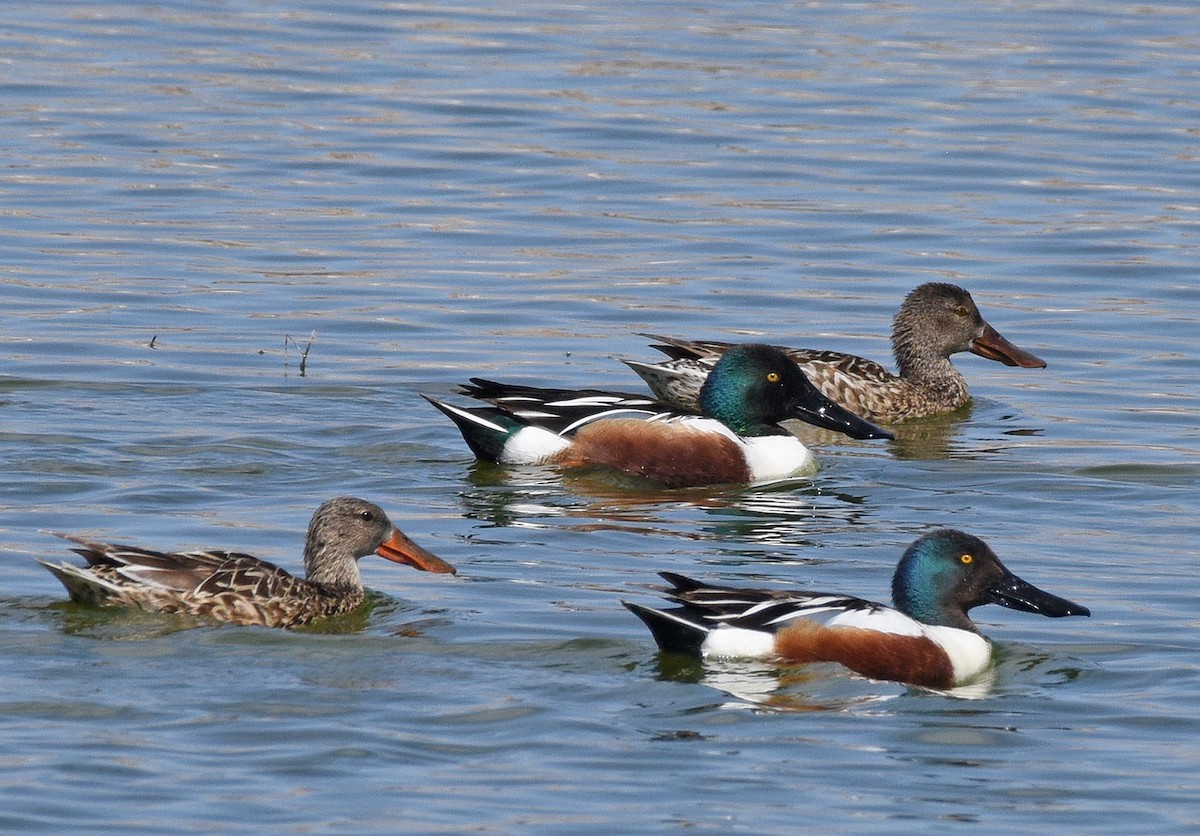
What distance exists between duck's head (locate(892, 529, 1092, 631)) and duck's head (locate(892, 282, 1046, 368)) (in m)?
5.82

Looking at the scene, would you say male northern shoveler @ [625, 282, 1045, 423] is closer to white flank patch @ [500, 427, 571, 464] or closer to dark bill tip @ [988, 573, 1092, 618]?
white flank patch @ [500, 427, 571, 464]

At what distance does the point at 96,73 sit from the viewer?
76.9ft

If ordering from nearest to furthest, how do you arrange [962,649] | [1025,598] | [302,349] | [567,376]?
[962,649] < [1025,598] < [567,376] < [302,349]

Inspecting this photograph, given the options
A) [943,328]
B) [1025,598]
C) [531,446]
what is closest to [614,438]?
[531,446]

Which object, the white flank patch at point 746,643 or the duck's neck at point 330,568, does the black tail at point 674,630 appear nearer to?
the white flank patch at point 746,643

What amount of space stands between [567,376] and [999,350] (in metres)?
2.86

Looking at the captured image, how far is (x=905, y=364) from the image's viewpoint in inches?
599

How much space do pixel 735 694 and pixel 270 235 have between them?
32.6ft

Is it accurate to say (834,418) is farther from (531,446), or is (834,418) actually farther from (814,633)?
(814,633)

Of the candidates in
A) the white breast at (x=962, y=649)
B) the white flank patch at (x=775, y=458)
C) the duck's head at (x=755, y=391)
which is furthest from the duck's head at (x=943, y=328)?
the white breast at (x=962, y=649)

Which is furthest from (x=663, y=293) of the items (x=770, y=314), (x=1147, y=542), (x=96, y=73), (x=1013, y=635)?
(x=96, y=73)

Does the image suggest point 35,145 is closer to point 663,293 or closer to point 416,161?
point 416,161

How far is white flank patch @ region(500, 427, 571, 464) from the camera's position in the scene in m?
12.5

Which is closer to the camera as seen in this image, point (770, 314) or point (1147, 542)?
point (1147, 542)
